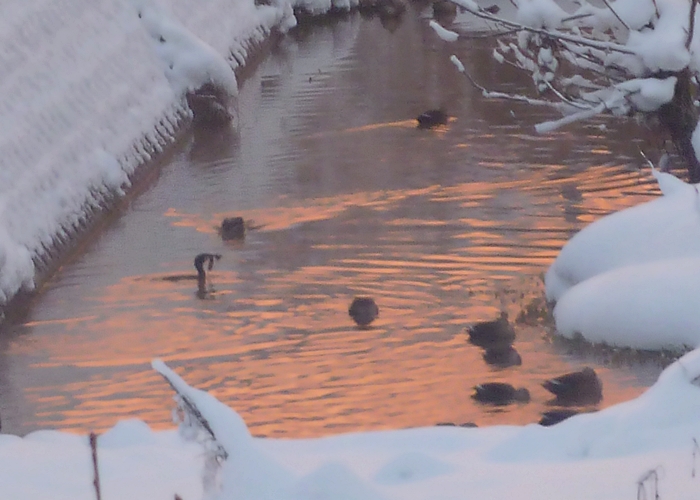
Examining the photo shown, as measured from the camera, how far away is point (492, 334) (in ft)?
22.8

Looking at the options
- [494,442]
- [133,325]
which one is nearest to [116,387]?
[133,325]

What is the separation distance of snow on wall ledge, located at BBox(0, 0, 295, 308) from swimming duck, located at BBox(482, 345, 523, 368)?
10.4 feet

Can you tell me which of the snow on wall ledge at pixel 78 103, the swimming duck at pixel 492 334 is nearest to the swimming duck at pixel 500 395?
the swimming duck at pixel 492 334

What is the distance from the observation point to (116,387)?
267 inches

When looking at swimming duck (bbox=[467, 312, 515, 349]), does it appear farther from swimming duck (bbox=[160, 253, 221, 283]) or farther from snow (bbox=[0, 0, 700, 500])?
swimming duck (bbox=[160, 253, 221, 283])

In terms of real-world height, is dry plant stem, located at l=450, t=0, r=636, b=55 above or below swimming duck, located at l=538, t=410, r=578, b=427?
above

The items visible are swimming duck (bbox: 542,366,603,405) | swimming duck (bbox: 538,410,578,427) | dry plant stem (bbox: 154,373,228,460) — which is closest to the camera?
dry plant stem (bbox: 154,373,228,460)

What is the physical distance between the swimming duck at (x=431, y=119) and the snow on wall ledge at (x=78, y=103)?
8.56 ft

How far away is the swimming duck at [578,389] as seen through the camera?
20.2ft

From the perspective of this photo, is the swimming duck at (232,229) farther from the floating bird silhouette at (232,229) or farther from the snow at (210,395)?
the snow at (210,395)

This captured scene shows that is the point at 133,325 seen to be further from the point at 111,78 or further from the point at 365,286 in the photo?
the point at 111,78

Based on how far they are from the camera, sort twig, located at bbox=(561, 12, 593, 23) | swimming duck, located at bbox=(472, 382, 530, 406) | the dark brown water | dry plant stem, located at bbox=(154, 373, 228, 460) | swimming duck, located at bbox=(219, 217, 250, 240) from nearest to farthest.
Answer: dry plant stem, located at bbox=(154, 373, 228, 460) → swimming duck, located at bbox=(472, 382, 530, 406) → the dark brown water → twig, located at bbox=(561, 12, 593, 23) → swimming duck, located at bbox=(219, 217, 250, 240)

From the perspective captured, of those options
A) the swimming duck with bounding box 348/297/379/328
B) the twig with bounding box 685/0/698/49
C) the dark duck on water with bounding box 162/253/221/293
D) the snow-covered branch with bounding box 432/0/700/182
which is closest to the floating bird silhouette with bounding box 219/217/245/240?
the dark duck on water with bounding box 162/253/221/293

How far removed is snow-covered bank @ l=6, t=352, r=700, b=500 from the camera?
11.9 feet
